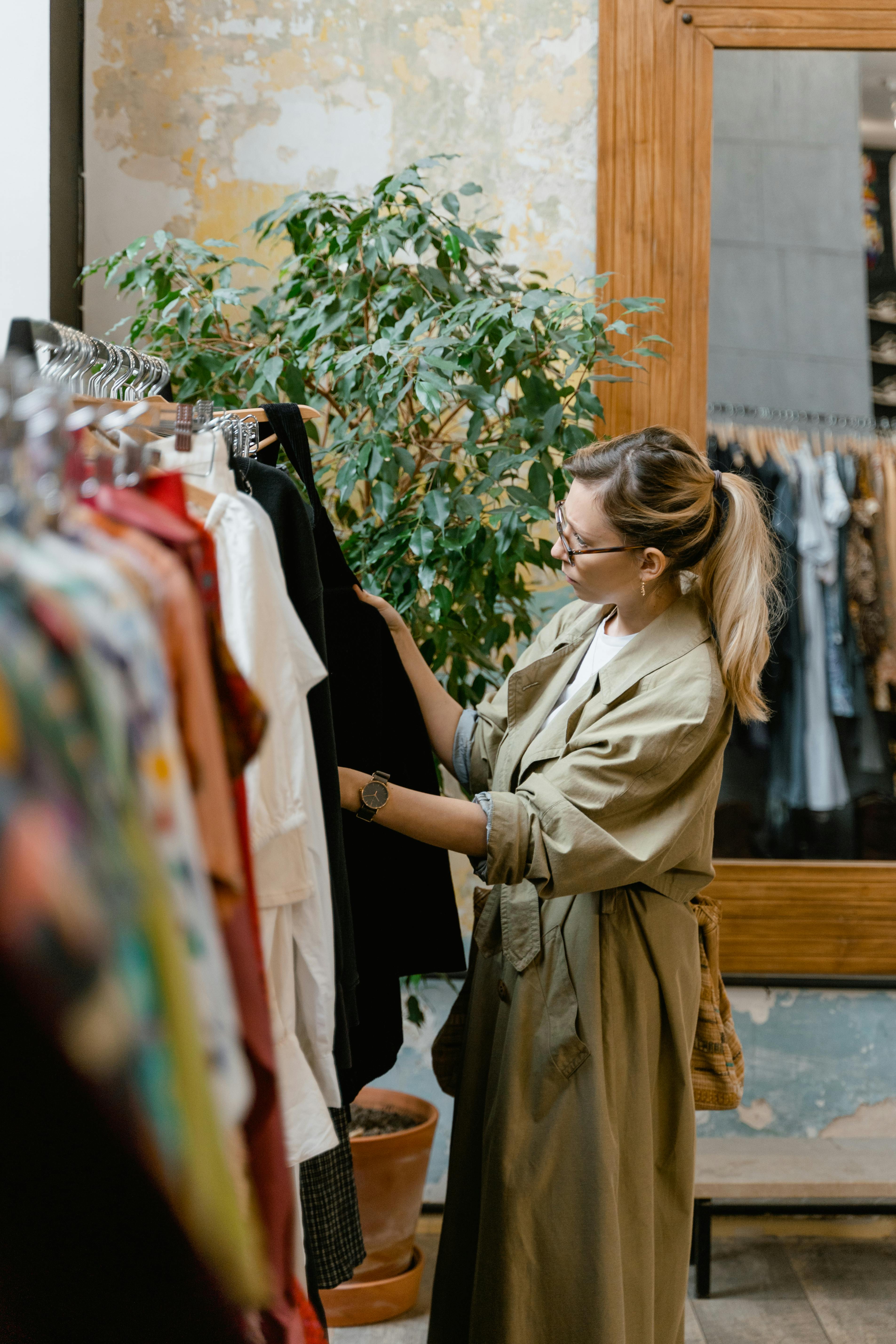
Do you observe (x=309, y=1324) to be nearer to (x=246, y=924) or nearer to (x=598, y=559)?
(x=246, y=924)

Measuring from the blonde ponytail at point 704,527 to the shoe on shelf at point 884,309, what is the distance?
1122mm

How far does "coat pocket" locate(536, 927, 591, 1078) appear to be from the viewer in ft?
5.14

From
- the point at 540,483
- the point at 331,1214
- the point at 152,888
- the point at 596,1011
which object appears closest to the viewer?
the point at 152,888

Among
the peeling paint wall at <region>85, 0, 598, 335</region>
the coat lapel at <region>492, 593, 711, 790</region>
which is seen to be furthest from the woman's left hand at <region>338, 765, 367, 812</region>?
the peeling paint wall at <region>85, 0, 598, 335</region>

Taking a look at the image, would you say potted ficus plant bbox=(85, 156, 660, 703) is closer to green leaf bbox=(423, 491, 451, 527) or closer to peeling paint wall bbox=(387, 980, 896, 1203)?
green leaf bbox=(423, 491, 451, 527)

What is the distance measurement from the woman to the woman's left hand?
87mm

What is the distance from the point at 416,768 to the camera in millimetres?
1658

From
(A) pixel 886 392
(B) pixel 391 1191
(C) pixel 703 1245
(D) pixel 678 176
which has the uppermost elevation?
(D) pixel 678 176

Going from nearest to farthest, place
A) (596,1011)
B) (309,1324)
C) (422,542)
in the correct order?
(309,1324) → (596,1011) → (422,542)

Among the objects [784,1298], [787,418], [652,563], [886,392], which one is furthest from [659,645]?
[784,1298]

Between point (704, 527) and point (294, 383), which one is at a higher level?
point (294, 383)

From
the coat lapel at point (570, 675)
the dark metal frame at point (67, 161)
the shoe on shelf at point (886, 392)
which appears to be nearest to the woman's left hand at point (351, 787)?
the coat lapel at point (570, 675)

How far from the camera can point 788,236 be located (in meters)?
2.50

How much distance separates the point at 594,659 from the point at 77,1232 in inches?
49.8
